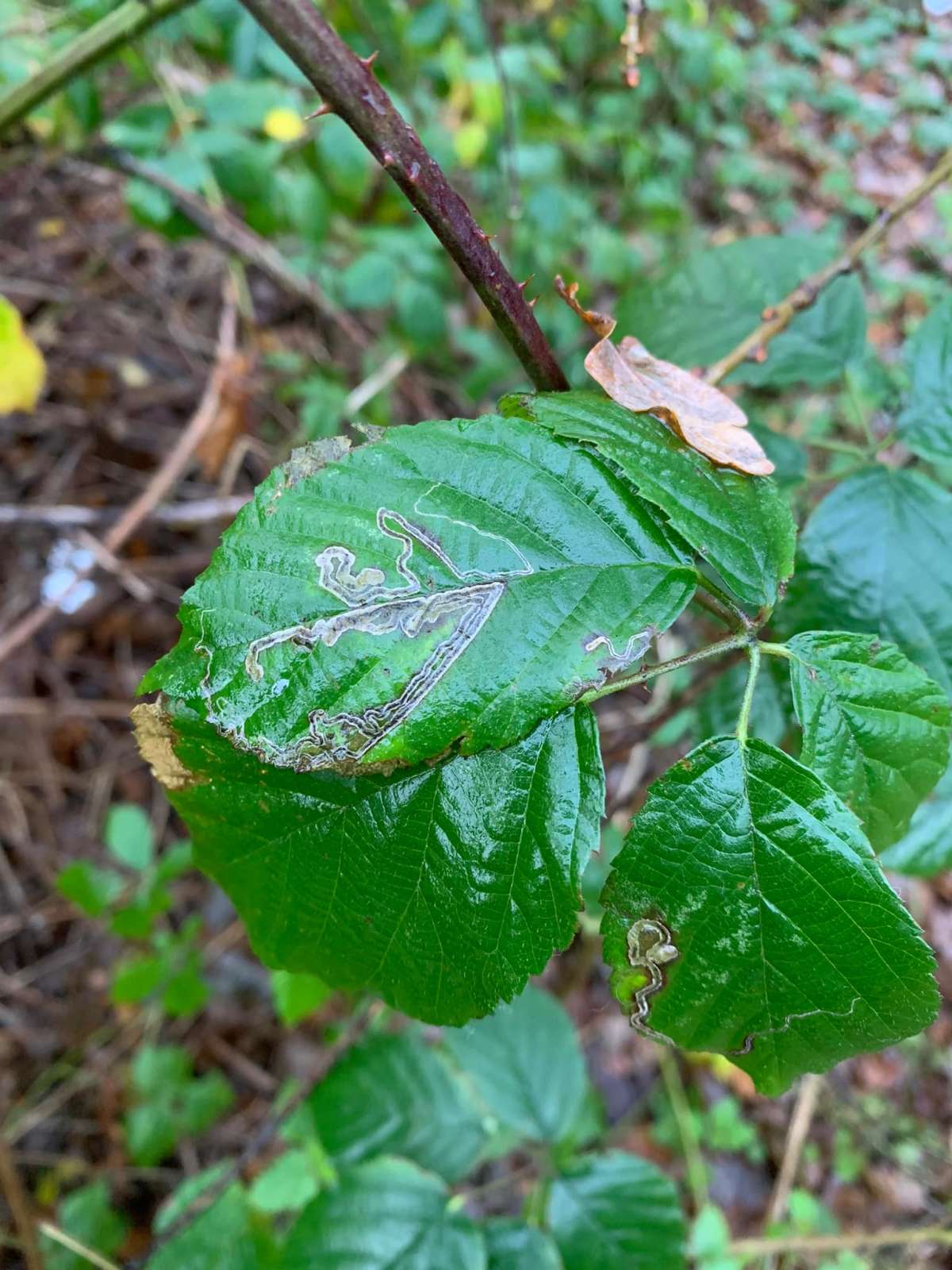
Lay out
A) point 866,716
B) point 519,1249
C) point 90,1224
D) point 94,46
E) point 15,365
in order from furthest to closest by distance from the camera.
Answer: point 90,1224 → point 15,365 → point 519,1249 → point 94,46 → point 866,716

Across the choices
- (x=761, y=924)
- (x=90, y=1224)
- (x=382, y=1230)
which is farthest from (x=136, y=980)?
(x=761, y=924)

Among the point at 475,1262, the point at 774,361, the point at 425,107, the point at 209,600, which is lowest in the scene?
the point at 475,1262

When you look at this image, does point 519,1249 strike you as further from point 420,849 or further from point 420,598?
point 420,598

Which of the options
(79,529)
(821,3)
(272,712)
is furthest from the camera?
(821,3)

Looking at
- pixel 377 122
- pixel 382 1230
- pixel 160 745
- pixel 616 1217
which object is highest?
pixel 377 122

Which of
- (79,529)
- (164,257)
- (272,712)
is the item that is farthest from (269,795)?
(164,257)

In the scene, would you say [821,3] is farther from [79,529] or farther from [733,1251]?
[733,1251]

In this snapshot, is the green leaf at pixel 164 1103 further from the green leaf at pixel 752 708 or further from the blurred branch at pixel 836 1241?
the green leaf at pixel 752 708
